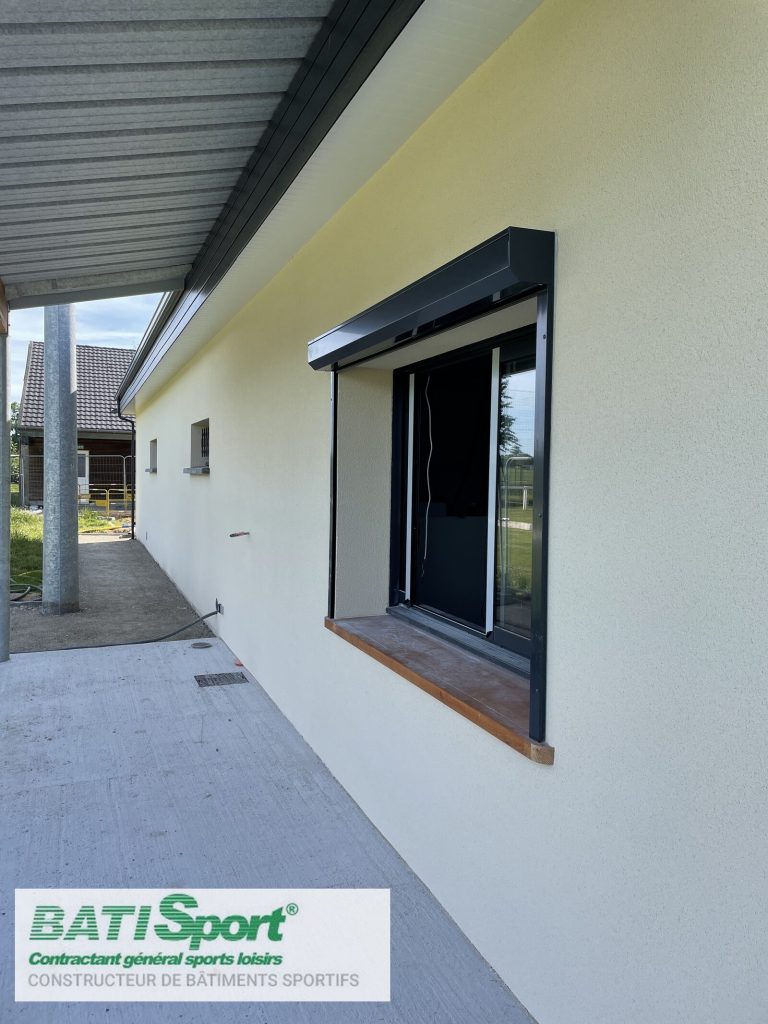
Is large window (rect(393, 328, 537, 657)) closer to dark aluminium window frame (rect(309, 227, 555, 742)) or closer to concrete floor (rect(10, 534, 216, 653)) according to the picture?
dark aluminium window frame (rect(309, 227, 555, 742))

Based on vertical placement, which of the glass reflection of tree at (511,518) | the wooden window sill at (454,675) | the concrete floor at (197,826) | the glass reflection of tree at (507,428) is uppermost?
the glass reflection of tree at (507,428)

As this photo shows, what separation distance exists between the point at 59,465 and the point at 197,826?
591 cm

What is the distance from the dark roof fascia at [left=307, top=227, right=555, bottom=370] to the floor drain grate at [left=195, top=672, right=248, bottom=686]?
2.95 metres

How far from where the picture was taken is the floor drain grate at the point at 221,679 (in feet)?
17.7

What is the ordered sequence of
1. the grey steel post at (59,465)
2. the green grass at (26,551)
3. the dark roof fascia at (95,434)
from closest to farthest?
1. the grey steel post at (59,465)
2. the green grass at (26,551)
3. the dark roof fascia at (95,434)

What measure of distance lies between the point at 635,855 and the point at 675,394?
108 centimetres

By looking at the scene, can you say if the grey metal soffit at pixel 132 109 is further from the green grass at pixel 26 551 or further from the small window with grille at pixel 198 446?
the green grass at pixel 26 551

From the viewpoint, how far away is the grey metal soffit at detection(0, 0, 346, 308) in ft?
7.39

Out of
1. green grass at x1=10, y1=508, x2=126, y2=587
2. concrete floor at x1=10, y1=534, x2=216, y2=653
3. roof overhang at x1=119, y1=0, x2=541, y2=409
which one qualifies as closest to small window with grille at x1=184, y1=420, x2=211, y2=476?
concrete floor at x1=10, y1=534, x2=216, y2=653

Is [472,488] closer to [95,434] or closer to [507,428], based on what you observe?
[507,428]

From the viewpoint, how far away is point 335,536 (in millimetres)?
3684

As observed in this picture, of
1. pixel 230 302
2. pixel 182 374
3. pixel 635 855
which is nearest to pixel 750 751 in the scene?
pixel 635 855

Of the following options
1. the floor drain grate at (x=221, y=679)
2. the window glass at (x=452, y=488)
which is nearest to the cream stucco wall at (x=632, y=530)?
the window glass at (x=452, y=488)

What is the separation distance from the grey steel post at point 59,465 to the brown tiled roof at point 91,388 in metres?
15.9
